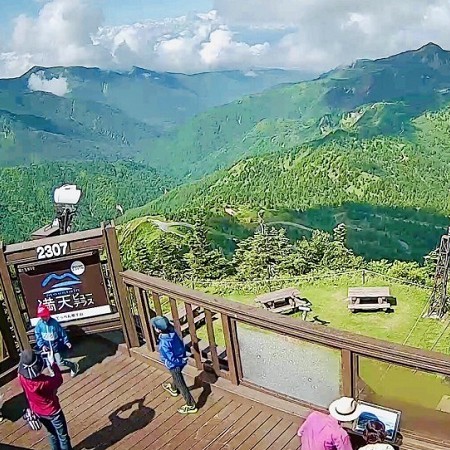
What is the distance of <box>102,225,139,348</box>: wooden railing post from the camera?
4.92 m

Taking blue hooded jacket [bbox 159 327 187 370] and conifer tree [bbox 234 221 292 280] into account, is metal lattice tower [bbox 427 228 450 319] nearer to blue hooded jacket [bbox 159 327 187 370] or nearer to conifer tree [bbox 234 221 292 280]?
conifer tree [bbox 234 221 292 280]

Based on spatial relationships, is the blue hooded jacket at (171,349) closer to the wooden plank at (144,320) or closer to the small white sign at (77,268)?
the wooden plank at (144,320)

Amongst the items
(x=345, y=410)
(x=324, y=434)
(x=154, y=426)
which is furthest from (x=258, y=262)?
(x=324, y=434)

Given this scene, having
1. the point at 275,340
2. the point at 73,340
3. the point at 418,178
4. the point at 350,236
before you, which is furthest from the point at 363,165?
the point at 73,340

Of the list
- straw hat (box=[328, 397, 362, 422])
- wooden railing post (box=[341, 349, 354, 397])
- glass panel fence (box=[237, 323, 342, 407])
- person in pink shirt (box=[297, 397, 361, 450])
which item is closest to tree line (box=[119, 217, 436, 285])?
glass panel fence (box=[237, 323, 342, 407])

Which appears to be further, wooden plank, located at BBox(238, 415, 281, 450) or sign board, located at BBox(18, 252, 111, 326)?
sign board, located at BBox(18, 252, 111, 326)

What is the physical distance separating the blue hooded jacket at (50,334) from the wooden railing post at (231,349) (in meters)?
1.44

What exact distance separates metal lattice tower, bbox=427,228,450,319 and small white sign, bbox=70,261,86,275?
66.6 ft

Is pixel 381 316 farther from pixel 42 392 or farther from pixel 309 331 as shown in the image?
pixel 42 392

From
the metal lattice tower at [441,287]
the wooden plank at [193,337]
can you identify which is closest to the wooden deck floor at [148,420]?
the wooden plank at [193,337]

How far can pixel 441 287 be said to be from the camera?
2577cm

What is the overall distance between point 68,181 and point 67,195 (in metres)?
146

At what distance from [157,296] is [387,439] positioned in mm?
2207

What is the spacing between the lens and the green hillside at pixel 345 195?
242ft
